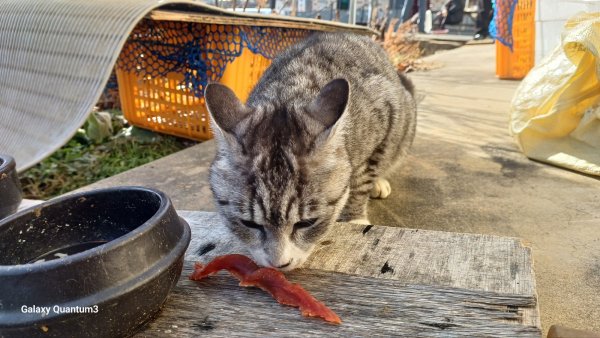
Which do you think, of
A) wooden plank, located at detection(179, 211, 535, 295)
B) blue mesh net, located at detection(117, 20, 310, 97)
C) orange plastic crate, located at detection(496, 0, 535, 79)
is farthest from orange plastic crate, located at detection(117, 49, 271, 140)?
orange plastic crate, located at detection(496, 0, 535, 79)

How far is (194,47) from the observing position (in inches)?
167

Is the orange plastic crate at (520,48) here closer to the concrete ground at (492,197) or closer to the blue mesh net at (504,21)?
the blue mesh net at (504,21)

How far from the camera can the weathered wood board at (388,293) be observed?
1.55 meters

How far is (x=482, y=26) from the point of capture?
13875mm

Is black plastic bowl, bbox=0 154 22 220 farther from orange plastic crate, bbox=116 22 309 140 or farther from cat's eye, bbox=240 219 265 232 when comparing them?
orange plastic crate, bbox=116 22 309 140

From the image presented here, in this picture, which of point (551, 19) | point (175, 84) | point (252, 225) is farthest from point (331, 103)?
point (551, 19)

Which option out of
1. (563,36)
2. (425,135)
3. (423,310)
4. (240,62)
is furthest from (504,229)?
(240,62)

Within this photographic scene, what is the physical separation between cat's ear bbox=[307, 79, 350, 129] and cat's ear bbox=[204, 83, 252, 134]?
12.2 inches

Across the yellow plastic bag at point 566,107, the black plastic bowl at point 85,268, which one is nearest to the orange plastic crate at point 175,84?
the yellow plastic bag at point 566,107

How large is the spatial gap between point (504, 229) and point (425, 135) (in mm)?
1959

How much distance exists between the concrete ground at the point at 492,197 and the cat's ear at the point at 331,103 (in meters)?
1.13

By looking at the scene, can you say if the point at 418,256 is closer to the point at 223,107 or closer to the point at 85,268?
the point at 223,107

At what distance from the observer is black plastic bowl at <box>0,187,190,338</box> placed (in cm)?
127

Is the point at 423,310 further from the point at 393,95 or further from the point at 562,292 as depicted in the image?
the point at 393,95
